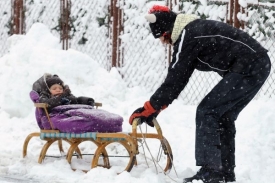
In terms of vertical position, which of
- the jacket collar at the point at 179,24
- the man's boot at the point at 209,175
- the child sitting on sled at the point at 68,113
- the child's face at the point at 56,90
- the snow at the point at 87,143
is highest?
the jacket collar at the point at 179,24

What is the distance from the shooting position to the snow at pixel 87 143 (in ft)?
18.7

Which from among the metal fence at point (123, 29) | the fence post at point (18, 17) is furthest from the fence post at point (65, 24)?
the fence post at point (18, 17)

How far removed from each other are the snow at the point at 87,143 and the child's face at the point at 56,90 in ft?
2.42

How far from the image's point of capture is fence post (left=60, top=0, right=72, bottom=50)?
36.6 ft

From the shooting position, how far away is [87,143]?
718 cm

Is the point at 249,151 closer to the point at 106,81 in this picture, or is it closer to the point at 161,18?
the point at 161,18

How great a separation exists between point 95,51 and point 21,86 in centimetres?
277

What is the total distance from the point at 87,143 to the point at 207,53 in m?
2.60

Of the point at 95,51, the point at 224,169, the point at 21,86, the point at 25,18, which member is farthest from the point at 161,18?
the point at 25,18

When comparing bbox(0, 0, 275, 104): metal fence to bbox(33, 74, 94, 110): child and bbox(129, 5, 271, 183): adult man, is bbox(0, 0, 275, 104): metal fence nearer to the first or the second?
bbox(33, 74, 94, 110): child

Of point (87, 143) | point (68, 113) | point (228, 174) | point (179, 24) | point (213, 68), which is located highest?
point (179, 24)

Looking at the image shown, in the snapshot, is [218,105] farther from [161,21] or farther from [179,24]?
[161,21]

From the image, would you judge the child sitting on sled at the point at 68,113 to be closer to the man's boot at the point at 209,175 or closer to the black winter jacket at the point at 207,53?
the black winter jacket at the point at 207,53

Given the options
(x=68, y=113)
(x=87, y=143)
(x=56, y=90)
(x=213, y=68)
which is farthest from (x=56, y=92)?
(x=213, y=68)
